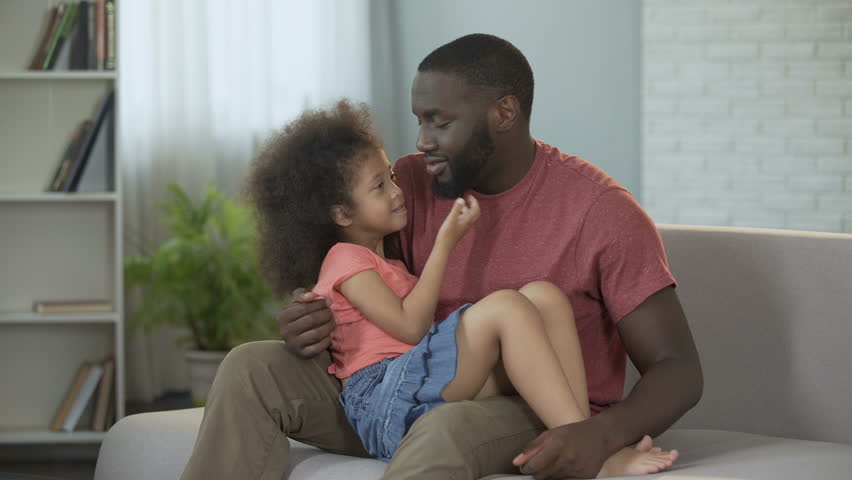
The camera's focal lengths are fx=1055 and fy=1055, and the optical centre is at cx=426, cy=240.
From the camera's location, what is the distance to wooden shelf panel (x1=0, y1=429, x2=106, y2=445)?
351 centimetres

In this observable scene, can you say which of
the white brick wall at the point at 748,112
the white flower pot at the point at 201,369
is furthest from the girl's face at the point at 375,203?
the white brick wall at the point at 748,112

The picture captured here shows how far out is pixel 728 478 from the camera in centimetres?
158

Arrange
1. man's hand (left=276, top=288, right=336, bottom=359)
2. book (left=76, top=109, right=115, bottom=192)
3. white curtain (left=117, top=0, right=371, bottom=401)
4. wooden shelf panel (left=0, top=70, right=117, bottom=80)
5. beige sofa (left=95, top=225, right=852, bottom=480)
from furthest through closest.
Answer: white curtain (left=117, top=0, right=371, bottom=401) → book (left=76, top=109, right=115, bottom=192) → wooden shelf panel (left=0, top=70, right=117, bottom=80) → beige sofa (left=95, top=225, right=852, bottom=480) → man's hand (left=276, top=288, right=336, bottom=359)

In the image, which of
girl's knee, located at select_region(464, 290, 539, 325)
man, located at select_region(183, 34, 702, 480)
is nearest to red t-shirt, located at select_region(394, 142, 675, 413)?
man, located at select_region(183, 34, 702, 480)

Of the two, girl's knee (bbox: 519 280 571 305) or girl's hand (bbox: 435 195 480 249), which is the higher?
girl's hand (bbox: 435 195 480 249)

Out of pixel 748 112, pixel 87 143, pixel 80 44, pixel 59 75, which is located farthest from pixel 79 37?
pixel 748 112

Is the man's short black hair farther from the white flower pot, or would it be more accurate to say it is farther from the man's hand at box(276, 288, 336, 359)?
the white flower pot

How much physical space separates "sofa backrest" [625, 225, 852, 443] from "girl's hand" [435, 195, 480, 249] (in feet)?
1.65

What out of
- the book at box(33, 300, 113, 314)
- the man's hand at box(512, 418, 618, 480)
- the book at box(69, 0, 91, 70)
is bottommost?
the man's hand at box(512, 418, 618, 480)

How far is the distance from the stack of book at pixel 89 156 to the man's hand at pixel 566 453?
2.41 meters

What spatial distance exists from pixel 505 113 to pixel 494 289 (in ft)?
1.07

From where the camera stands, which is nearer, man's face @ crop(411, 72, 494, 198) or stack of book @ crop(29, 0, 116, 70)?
man's face @ crop(411, 72, 494, 198)

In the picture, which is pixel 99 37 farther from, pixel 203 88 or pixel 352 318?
pixel 352 318

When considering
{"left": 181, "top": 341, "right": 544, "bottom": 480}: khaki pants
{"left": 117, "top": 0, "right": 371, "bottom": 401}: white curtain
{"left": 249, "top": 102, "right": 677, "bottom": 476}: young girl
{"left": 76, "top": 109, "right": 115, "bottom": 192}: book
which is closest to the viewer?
{"left": 181, "top": 341, "right": 544, "bottom": 480}: khaki pants
